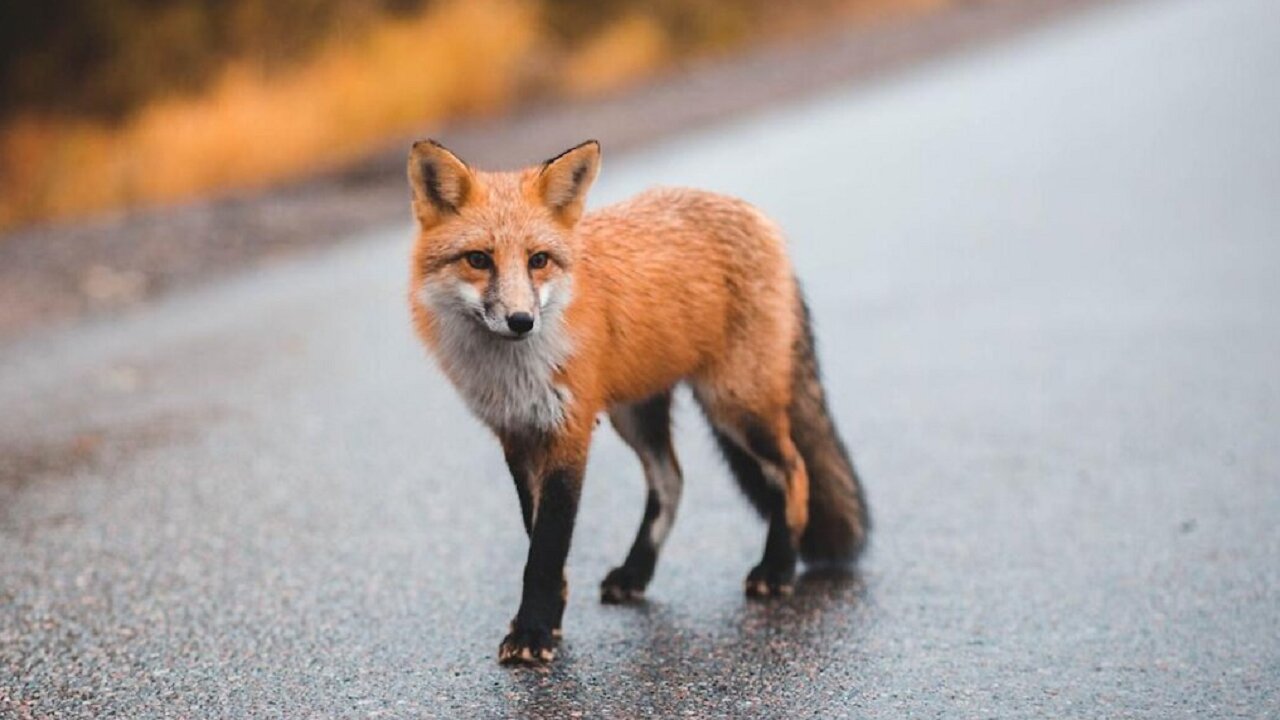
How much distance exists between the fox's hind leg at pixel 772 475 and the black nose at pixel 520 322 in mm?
1001

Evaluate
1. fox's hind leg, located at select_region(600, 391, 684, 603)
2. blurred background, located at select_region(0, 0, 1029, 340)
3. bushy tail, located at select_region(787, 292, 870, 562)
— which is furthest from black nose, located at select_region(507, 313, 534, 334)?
blurred background, located at select_region(0, 0, 1029, 340)

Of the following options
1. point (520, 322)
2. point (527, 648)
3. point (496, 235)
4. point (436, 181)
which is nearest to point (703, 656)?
point (527, 648)

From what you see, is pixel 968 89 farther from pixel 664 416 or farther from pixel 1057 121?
pixel 664 416

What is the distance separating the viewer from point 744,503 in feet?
19.2

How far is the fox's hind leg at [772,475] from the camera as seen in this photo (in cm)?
509

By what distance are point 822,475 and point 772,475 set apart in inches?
8.8

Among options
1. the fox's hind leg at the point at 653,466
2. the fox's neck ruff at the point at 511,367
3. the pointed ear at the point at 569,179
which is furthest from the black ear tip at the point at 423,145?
the fox's hind leg at the point at 653,466

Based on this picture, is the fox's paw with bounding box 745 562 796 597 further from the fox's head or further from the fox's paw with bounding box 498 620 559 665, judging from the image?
the fox's head

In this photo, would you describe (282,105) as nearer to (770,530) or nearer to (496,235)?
(770,530)

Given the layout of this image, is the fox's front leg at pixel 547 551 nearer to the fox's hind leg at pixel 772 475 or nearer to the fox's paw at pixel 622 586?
the fox's paw at pixel 622 586

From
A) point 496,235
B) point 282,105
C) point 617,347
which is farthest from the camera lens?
point 282,105

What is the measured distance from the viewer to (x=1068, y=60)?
55.6ft

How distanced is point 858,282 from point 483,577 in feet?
16.7

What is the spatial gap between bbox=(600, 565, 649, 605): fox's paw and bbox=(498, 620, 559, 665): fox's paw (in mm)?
580
